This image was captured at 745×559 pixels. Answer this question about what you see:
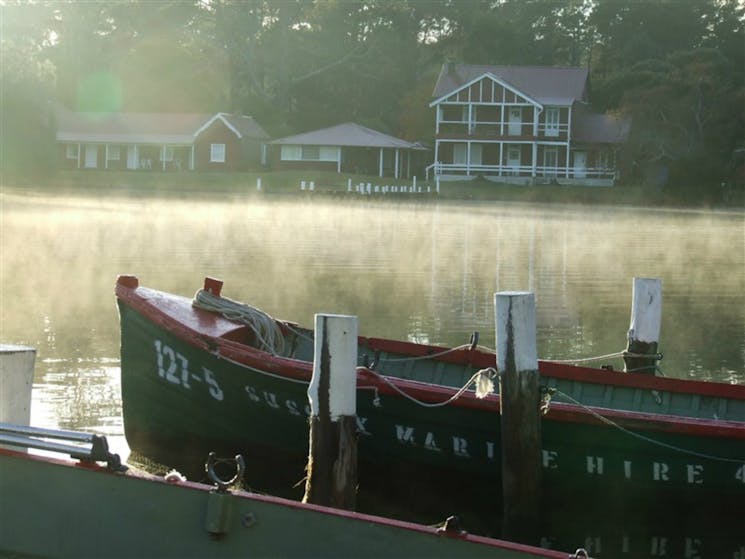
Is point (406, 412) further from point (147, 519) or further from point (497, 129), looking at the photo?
point (497, 129)

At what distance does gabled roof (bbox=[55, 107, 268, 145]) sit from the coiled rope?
223 feet

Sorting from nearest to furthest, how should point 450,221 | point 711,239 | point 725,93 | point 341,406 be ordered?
point 341,406 → point 711,239 → point 450,221 → point 725,93

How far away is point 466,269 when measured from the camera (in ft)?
101

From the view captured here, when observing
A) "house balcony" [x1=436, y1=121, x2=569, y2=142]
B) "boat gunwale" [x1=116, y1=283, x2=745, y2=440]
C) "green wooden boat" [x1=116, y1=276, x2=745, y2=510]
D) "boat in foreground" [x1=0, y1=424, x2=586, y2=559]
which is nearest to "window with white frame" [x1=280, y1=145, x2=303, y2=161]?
"house balcony" [x1=436, y1=121, x2=569, y2=142]

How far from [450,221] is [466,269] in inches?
730

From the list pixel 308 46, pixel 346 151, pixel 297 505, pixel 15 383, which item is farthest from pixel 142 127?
pixel 297 505

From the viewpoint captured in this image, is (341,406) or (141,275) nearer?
(341,406)

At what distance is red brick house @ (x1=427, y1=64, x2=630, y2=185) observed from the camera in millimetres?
77438

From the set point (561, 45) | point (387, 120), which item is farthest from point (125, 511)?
point (561, 45)

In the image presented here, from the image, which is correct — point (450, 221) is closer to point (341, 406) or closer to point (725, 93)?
point (725, 93)

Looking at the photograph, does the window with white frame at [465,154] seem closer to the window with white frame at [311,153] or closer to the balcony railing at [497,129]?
the balcony railing at [497,129]

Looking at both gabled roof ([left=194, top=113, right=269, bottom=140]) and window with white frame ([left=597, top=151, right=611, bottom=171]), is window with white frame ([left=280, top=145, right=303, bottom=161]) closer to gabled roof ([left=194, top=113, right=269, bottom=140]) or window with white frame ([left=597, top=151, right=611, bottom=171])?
gabled roof ([left=194, top=113, right=269, bottom=140])

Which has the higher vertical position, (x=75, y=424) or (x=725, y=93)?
(x=725, y=93)

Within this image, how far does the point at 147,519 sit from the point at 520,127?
71.7 m
